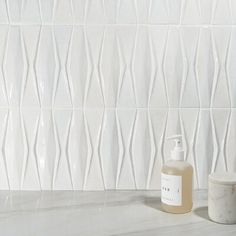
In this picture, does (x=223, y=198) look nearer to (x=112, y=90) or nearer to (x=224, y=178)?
(x=224, y=178)

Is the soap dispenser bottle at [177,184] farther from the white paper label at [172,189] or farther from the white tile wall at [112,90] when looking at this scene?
the white tile wall at [112,90]

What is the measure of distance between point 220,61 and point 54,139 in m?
0.45

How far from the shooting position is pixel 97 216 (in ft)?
2.76

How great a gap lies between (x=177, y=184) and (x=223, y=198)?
3.9 inches

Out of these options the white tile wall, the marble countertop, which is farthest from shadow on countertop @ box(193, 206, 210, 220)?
the white tile wall

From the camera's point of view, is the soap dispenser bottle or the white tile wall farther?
the white tile wall

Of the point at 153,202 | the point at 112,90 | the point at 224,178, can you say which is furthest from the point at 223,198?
the point at 112,90

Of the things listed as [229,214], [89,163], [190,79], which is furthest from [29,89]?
[229,214]

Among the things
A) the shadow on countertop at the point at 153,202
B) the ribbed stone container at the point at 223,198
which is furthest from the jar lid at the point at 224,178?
the shadow on countertop at the point at 153,202

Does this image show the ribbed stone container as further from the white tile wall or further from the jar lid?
the white tile wall

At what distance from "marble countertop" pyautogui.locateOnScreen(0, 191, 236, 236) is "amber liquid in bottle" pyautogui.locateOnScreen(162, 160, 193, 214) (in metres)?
0.01

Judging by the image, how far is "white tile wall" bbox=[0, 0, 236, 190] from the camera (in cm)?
95

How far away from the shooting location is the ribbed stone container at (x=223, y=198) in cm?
78

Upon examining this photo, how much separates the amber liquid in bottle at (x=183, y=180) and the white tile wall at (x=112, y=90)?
0.14 meters
